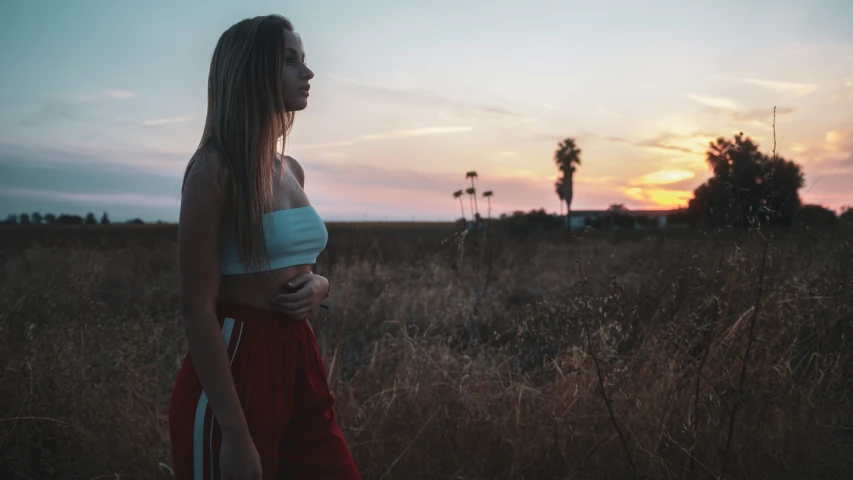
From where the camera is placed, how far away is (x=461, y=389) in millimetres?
3070

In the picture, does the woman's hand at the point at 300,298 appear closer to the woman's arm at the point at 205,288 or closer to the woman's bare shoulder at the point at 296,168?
the woman's arm at the point at 205,288

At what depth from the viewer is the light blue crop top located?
1.42m

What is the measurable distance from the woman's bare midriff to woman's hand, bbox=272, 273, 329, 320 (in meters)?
0.02

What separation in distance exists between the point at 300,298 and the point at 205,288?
24 cm

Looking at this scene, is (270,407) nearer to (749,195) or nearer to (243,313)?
(243,313)

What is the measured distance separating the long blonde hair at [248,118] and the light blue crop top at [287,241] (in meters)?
0.03

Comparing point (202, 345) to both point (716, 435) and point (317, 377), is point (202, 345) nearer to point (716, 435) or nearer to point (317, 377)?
point (317, 377)

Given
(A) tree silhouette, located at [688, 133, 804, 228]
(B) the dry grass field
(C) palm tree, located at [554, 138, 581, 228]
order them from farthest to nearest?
(C) palm tree, located at [554, 138, 581, 228]
(A) tree silhouette, located at [688, 133, 804, 228]
(B) the dry grass field

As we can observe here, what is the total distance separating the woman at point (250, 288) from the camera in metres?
1.33

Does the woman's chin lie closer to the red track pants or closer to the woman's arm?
the woman's arm

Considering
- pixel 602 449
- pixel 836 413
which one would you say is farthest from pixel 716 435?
pixel 836 413

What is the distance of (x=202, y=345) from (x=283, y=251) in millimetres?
297

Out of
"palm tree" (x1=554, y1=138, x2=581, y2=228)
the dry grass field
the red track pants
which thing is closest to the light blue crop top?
the red track pants

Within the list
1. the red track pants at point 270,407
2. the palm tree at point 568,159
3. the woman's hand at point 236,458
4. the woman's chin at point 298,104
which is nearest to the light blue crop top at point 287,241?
the red track pants at point 270,407
